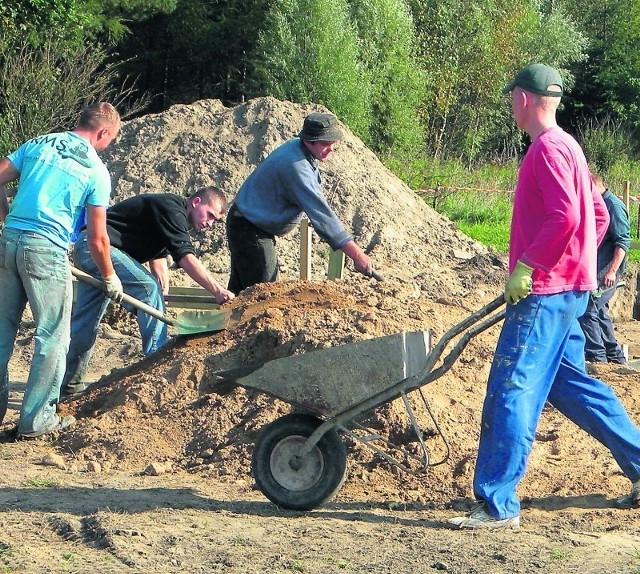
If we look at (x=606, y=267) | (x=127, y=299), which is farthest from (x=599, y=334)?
(x=127, y=299)

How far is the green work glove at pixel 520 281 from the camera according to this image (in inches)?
181

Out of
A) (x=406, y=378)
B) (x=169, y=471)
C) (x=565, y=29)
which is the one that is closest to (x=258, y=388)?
(x=406, y=378)

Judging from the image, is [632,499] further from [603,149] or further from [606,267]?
[603,149]

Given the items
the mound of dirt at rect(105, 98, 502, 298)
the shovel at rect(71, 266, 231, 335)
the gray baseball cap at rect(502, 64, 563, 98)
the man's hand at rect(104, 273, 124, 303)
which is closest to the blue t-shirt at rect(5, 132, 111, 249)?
the man's hand at rect(104, 273, 124, 303)

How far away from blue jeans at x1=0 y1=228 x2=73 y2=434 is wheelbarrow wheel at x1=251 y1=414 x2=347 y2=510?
6.33 feet

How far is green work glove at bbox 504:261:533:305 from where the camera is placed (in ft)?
15.1

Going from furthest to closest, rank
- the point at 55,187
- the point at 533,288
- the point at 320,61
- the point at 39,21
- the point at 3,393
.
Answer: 1. the point at 320,61
2. the point at 39,21
3. the point at 3,393
4. the point at 55,187
5. the point at 533,288

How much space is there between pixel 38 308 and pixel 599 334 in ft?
15.5

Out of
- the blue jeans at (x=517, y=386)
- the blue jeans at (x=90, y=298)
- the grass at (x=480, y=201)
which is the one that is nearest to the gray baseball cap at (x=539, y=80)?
the blue jeans at (x=517, y=386)

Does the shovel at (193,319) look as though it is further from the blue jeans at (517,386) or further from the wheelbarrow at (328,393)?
the blue jeans at (517,386)

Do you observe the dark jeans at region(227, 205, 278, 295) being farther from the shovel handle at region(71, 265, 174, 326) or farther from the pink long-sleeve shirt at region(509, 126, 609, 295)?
the pink long-sleeve shirt at region(509, 126, 609, 295)

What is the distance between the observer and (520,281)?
4594 millimetres

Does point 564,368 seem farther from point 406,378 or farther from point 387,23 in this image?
point 387,23

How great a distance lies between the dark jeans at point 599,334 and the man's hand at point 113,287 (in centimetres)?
394
